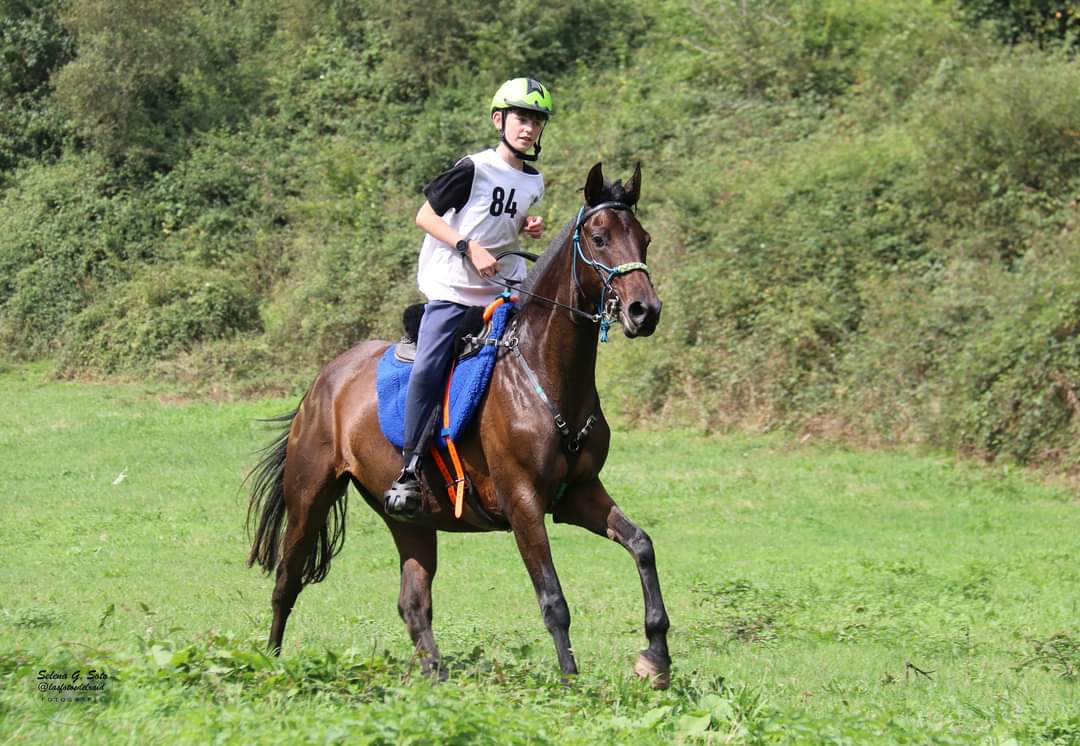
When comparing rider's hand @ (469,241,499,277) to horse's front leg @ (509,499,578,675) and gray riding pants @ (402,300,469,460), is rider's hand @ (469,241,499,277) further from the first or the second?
horse's front leg @ (509,499,578,675)

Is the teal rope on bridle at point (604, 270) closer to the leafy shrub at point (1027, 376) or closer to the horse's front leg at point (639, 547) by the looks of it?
the horse's front leg at point (639, 547)

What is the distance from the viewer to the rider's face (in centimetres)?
789

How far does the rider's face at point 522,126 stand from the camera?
7887mm

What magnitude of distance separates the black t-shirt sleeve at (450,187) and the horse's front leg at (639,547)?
70.5 inches

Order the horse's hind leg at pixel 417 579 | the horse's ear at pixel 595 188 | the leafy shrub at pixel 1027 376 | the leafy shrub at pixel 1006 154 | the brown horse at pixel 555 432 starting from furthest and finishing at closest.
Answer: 1. the leafy shrub at pixel 1006 154
2. the leafy shrub at pixel 1027 376
3. the horse's hind leg at pixel 417 579
4. the horse's ear at pixel 595 188
5. the brown horse at pixel 555 432

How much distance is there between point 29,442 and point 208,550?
8.57 meters

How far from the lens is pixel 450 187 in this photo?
7883mm

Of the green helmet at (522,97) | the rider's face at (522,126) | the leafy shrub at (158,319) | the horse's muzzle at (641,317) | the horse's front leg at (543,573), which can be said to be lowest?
the leafy shrub at (158,319)

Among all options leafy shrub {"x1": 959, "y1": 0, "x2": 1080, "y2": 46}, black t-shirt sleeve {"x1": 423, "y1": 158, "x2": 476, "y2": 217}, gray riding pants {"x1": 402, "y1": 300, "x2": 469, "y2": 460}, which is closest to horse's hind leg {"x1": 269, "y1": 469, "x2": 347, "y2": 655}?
A: gray riding pants {"x1": 402, "y1": 300, "x2": 469, "y2": 460}

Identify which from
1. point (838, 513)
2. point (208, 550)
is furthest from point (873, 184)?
point (208, 550)

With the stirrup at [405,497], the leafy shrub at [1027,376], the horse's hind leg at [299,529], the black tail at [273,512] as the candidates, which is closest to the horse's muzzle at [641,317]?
the stirrup at [405,497]

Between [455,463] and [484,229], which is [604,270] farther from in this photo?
[455,463]

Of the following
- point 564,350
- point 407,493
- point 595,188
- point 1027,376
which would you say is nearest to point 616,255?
point 595,188

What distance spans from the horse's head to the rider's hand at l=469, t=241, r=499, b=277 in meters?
0.52
